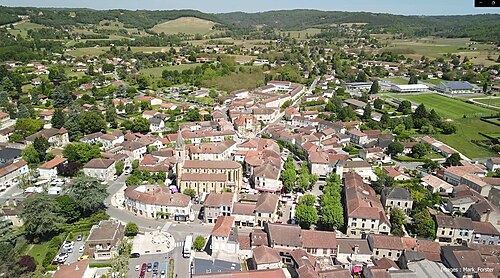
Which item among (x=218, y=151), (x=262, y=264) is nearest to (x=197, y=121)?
(x=218, y=151)

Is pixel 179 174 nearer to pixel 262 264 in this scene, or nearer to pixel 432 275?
pixel 262 264

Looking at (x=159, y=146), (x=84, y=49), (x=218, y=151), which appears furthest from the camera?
(x=84, y=49)

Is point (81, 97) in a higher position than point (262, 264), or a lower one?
higher

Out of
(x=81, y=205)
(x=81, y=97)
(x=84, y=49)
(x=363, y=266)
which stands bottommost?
(x=363, y=266)

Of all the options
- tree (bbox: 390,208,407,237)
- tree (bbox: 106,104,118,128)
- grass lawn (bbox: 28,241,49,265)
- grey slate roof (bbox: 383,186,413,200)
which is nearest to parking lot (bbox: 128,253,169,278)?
grass lawn (bbox: 28,241,49,265)

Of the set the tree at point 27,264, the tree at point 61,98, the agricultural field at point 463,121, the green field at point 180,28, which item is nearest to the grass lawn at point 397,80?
the agricultural field at point 463,121

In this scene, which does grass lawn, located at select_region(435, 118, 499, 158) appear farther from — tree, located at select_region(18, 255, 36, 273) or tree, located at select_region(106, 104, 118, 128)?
tree, located at select_region(106, 104, 118, 128)

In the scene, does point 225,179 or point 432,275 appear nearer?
point 432,275
